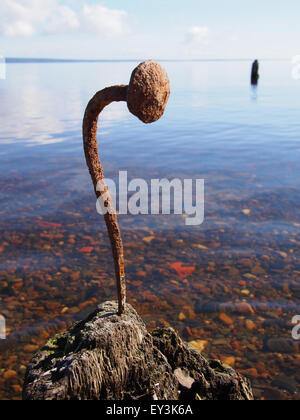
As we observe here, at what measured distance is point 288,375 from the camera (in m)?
4.67

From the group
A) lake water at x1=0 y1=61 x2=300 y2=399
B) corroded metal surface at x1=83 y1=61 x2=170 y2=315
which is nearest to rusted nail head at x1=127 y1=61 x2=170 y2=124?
corroded metal surface at x1=83 y1=61 x2=170 y2=315

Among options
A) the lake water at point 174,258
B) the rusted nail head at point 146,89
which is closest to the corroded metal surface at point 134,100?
the rusted nail head at point 146,89

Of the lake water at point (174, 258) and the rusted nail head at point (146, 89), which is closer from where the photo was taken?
the rusted nail head at point (146, 89)

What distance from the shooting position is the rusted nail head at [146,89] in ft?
7.30

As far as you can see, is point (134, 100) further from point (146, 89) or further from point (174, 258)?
point (174, 258)

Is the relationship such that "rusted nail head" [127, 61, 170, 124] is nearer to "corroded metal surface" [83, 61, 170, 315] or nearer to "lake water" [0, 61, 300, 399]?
"corroded metal surface" [83, 61, 170, 315]

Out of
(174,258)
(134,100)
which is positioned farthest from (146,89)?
(174,258)

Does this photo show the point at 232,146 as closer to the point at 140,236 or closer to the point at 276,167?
the point at 276,167

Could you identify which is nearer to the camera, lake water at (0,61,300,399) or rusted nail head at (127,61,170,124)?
rusted nail head at (127,61,170,124)

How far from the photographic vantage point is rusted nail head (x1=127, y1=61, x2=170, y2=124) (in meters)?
2.23

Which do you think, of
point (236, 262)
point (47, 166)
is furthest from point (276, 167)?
point (47, 166)

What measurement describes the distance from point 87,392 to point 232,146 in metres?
14.9

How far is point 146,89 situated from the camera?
2.24 m

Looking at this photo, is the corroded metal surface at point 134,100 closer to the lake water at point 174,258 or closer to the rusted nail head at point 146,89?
the rusted nail head at point 146,89
